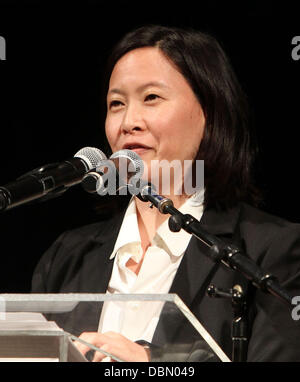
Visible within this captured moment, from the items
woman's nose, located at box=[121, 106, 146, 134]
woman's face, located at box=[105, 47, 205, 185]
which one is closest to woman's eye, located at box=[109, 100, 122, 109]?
woman's face, located at box=[105, 47, 205, 185]

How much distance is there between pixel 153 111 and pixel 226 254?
908 mm

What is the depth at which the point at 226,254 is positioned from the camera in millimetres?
1472

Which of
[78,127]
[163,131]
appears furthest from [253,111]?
[78,127]

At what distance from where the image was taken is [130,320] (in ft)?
4.17

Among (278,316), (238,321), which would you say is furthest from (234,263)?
(278,316)

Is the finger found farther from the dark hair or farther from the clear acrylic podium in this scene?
the dark hair

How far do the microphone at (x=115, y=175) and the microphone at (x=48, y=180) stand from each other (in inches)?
1.6

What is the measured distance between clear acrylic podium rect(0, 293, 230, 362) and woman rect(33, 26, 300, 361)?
773mm

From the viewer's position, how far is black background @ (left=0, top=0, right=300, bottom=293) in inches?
108

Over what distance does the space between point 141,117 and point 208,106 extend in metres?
0.27

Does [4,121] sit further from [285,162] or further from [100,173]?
[100,173]

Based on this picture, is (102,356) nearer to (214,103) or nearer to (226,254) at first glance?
(226,254)

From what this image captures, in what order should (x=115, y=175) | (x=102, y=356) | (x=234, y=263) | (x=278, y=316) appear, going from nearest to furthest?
(x=102, y=356)
(x=234, y=263)
(x=115, y=175)
(x=278, y=316)

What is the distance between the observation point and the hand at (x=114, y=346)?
118 centimetres
